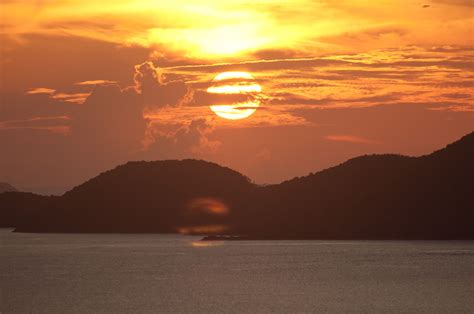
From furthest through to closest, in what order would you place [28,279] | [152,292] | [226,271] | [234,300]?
[226,271] < [28,279] < [152,292] < [234,300]

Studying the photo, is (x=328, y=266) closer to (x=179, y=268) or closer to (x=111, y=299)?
(x=179, y=268)

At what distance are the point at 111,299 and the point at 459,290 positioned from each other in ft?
174

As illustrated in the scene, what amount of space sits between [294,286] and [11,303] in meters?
44.6

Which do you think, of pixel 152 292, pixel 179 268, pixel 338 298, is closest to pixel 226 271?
pixel 179 268

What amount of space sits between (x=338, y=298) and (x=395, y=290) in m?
16.5

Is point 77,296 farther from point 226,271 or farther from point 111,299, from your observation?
point 226,271

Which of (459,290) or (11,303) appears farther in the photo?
(459,290)

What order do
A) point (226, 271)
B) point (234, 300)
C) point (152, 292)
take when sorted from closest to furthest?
point (234, 300), point (152, 292), point (226, 271)

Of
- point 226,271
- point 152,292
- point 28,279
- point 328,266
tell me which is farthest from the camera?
point 328,266

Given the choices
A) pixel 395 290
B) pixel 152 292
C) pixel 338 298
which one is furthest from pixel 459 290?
pixel 152 292

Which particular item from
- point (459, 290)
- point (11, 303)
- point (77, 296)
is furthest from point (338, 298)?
point (11, 303)

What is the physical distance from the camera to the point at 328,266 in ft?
646

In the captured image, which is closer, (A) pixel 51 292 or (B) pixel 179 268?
(A) pixel 51 292

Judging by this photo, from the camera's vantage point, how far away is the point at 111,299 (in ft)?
397
